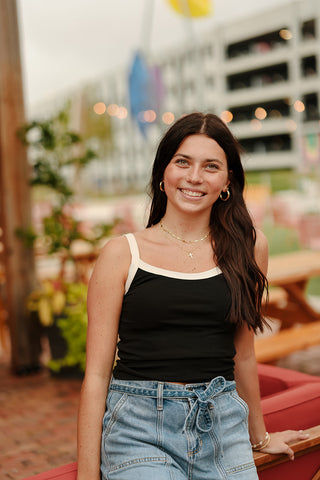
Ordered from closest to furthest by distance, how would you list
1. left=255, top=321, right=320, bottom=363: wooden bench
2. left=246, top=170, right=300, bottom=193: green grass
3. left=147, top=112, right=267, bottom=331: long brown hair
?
left=147, top=112, right=267, bottom=331: long brown hair
left=255, top=321, right=320, bottom=363: wooden bench
left=246, top=170, right=300, bottom=193: green grass

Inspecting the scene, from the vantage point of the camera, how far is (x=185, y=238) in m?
1.88

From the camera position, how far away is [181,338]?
5.49 ft

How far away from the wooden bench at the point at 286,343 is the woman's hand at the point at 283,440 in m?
2.03

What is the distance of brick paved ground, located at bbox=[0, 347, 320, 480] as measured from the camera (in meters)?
3.29

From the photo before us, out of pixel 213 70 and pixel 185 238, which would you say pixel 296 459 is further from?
pixel 213 70

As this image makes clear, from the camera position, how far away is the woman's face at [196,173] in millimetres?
1789

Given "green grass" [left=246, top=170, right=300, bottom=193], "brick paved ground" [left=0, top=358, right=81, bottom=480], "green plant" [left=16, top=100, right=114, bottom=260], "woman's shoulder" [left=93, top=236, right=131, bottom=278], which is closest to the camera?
"woman's shoulder" [left=93, top=236, right=131, bottom=278]

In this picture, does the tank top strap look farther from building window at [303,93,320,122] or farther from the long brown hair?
building window at [303,93,320,122]

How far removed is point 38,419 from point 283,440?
245cm

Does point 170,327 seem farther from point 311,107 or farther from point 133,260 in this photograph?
point 311,107

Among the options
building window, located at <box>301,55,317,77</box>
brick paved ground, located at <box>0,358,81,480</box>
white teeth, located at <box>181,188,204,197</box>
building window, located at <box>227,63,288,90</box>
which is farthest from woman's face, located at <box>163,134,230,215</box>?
building window, located at <box>227,63,288,90</box>

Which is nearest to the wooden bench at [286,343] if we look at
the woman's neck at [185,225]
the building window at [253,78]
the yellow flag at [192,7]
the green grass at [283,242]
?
the woman's neck at [185,225]

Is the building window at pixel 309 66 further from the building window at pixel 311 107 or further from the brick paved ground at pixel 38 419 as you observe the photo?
the brick paved ground at pixel 38 419

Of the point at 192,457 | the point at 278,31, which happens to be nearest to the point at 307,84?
the point at 278,31
